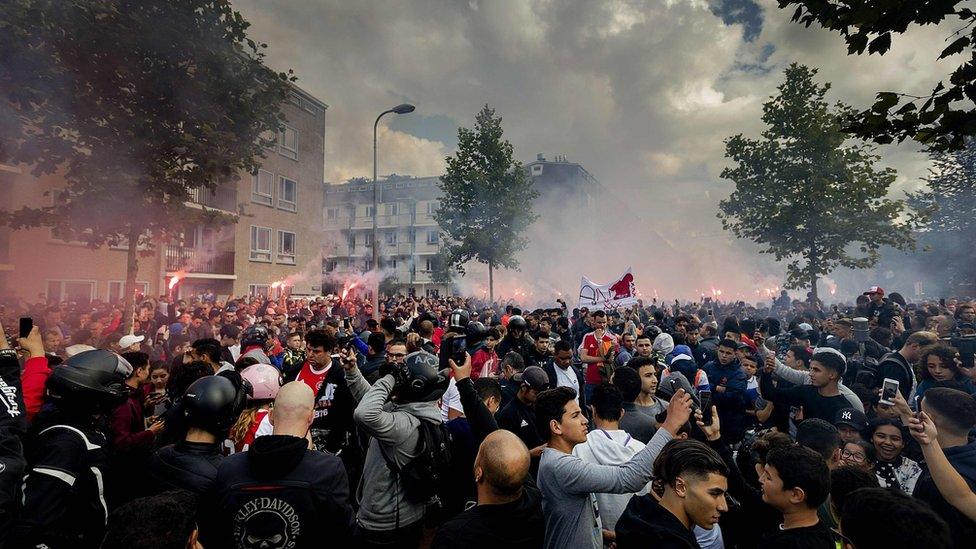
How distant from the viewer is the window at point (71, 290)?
17.4 metres

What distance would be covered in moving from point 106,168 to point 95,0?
12.7 feet

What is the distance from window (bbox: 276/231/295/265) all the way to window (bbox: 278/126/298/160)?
4.80m

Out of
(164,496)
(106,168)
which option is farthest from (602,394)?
(106,168)

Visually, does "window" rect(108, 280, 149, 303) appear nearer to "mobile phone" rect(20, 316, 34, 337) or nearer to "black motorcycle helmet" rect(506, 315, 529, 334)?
"black motorcycle helmet" rect(506, 315, 529, 334)

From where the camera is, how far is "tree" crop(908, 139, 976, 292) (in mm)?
30641

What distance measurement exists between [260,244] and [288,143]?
6.77 meters

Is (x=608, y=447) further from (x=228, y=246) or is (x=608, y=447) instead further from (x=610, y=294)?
(x=228, y=246)

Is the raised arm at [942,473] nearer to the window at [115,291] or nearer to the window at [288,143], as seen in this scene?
the window at [115,291]

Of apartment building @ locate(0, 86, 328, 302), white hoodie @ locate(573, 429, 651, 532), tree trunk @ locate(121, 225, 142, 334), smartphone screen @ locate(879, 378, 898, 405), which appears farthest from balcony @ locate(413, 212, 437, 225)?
smartphone screen @ locate(879, 378, 898, 405)

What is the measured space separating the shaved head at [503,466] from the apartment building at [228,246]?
13.6 m

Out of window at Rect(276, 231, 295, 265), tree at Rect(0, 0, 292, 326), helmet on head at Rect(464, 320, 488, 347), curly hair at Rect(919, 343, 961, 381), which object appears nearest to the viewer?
curly hair at Rect(919, 343, 961, 381)

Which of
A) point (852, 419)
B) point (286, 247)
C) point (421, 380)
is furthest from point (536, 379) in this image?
point (286, 247)

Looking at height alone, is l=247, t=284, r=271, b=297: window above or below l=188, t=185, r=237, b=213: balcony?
below

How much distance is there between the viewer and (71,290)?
1800 centimetres
